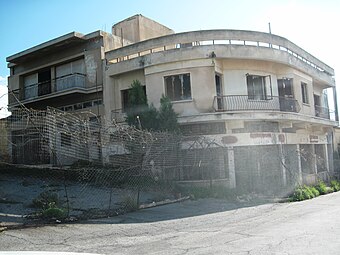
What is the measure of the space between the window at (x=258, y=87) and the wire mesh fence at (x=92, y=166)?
435 cm

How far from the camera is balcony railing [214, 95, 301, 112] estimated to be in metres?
18.9

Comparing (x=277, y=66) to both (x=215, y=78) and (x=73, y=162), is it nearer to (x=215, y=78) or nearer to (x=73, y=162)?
(x=215, y=78)

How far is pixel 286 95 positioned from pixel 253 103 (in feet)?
10.7

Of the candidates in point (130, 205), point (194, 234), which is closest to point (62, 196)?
point (130, 205)

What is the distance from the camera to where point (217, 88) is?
19.3 m

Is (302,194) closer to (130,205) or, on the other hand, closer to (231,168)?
(231,168)

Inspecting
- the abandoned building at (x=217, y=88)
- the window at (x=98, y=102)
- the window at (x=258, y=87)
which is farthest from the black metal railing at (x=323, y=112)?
the window at (x=98, y=102)

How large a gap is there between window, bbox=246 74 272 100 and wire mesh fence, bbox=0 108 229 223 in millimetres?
4346

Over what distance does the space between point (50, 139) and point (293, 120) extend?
13.4 metres

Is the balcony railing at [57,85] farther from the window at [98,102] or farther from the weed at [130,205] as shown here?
the weed at [130,205]

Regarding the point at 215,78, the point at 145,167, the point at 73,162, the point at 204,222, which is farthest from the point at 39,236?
the point at 215,78

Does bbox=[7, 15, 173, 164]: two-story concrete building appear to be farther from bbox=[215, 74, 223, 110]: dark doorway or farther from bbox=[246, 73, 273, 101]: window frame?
bbox=[246, 73, 273, 101]: window frame

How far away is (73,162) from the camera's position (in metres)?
17.0

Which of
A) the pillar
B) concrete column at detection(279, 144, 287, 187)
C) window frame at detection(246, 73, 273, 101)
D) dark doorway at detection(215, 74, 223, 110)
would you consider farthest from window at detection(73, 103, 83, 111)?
concrete column at detection(279, 144, 287, 187)
